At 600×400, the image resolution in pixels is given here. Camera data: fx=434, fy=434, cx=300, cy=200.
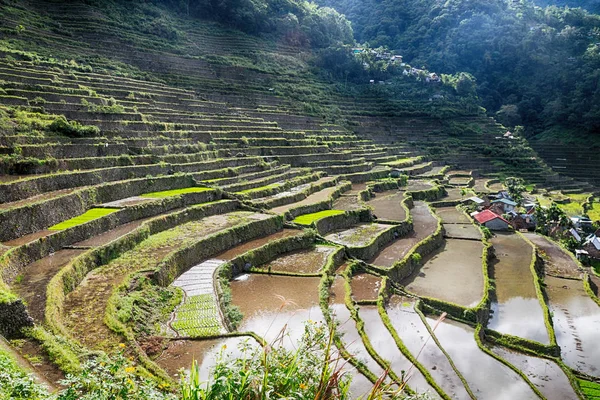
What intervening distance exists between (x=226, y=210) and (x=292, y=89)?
25.9 m

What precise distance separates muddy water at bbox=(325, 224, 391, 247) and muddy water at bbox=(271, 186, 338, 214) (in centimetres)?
217

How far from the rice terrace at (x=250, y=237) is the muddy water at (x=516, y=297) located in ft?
0.33

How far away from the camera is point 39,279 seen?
375 inches

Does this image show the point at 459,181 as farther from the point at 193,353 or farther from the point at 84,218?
the point at 193,353

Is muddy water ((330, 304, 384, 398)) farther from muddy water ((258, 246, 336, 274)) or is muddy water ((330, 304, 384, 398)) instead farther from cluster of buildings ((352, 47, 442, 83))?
cluster of buildings ((352, 47, 442, 83))

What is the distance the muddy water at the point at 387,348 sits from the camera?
9539 millimetres

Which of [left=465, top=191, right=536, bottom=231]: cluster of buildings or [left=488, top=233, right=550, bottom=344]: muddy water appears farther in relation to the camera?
[left=465, top=191, right=536, bottom=231]: cluster of buildings

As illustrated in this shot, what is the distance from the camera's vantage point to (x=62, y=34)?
31.3 metres

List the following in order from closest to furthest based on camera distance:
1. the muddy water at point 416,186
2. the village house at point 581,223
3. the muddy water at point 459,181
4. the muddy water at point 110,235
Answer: the muddy water at point 110,235 < the village house at point 581,223 < the muddy water at point 416,186 < the muddy water at point 459,181

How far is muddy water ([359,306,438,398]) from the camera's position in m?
9.54

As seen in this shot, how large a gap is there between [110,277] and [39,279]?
5.20 ft

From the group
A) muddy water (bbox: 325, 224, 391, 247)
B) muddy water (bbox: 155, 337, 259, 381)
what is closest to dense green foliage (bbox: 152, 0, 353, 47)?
muddy water (bbox: 325, 224, 391, 247)

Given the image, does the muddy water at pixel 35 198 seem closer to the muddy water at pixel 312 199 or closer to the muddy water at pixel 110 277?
the muddy water at pixel 110 277

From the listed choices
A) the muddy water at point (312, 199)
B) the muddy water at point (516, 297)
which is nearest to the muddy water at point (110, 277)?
the muddy water at point (312, 199)
